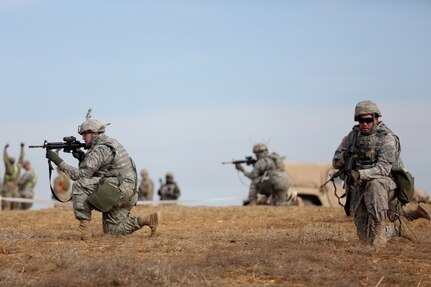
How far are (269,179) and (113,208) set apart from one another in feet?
43.1

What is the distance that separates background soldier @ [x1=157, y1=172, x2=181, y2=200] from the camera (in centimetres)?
3309

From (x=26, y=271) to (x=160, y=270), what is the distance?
4.93 feet

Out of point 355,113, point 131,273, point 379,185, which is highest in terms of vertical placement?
point 355,113

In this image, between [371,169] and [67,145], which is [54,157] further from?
[371,169]

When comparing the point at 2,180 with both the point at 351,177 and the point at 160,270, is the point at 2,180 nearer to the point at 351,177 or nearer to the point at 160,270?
the point at 351,177

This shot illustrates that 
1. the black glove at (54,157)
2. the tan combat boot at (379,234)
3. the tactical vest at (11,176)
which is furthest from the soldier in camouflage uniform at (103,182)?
the tactical vest at (11,176)

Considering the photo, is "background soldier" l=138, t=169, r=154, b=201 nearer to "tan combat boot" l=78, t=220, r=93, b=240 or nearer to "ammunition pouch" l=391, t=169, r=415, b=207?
"tan combat boot" l=78, t=220, r=93, b=240

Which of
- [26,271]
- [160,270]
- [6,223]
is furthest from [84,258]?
[6,223]

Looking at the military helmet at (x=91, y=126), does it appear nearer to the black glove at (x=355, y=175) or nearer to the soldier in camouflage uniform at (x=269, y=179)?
the black glove at (x=355, y=175)

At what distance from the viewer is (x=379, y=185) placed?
42.2 feet

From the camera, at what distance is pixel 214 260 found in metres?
10.8

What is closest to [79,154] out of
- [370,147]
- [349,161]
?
[349,161]

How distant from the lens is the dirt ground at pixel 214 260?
10.1 metres

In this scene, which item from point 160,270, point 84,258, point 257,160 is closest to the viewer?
point 160,270
